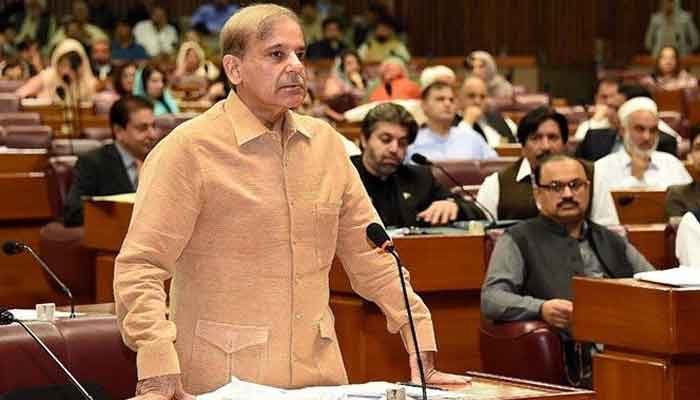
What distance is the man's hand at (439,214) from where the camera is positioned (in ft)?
21.5

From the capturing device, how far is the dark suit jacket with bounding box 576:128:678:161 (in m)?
9.38

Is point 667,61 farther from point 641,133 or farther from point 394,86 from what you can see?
point 641,133

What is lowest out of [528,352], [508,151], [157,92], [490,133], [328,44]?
[528,352]

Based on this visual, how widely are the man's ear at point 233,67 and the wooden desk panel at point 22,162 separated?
5.21 m

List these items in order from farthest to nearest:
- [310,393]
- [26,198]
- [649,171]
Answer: [649,171] < [26,198] < [310,393]

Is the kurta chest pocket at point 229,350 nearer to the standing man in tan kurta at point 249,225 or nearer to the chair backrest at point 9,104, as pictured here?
the standing man in tan kurta at point 249,225

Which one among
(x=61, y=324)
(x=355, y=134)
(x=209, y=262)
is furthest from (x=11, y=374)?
(x=355, y=134)

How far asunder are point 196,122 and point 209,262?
0.28m

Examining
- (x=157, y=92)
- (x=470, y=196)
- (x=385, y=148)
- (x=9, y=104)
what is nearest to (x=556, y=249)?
(x=470, y=196)

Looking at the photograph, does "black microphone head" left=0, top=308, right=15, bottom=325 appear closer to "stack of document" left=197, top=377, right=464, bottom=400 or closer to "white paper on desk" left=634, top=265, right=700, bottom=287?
"stack of document" left=197, top=377, right=464, bottom=400

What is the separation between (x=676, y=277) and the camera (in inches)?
189

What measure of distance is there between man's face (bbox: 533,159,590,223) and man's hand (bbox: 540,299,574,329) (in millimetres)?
407

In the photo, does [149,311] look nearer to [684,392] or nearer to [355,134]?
[684,392]

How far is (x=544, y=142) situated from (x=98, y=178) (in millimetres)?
2012
